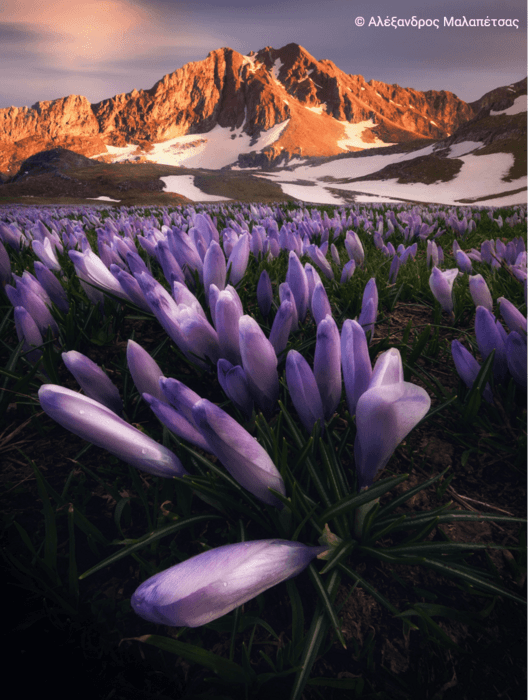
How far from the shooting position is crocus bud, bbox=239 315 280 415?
0.90m

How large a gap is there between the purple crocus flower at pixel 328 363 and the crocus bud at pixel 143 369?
0.41 meters

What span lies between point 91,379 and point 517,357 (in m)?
1.16

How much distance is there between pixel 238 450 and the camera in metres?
0.70

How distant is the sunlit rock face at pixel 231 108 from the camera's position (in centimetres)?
13762

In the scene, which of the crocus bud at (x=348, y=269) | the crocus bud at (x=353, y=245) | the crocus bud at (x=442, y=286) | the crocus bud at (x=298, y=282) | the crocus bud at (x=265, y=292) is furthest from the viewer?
the crocus bud at (x=353, y=245)

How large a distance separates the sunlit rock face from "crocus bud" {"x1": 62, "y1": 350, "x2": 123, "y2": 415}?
493ft

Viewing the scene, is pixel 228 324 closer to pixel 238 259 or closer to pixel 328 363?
pixel 328 363

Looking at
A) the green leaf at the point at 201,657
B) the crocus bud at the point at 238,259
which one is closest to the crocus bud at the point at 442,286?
the crocus bud at the point at 238,259

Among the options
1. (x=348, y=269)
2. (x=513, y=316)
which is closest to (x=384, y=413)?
(x=513, y=316)

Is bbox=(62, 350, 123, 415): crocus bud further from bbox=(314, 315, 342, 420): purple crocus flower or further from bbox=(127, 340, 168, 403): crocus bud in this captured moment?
bbox=(314, 315, 342, 420): purple crocus flower

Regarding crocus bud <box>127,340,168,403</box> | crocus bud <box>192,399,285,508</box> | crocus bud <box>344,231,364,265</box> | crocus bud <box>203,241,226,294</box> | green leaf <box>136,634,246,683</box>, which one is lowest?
green leaf <box>136,634,246,683</box>

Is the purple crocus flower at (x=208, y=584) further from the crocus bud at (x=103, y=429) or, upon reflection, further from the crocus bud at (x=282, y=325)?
the crocus bud at (x=282, y=325)

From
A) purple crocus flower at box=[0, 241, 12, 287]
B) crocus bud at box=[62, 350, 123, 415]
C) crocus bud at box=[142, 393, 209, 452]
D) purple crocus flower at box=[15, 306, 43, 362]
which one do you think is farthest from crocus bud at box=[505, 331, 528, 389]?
purple crocus flower at box=[0, 241, 12, 287]

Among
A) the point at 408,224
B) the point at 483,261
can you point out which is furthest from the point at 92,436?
the point at 408,224
